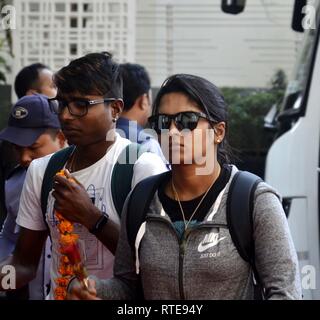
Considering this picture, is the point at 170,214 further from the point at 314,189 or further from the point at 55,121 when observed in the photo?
the point at 314,189

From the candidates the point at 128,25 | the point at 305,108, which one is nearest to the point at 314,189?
the point at 305,108

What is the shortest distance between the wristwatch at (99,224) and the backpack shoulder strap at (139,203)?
0.25m

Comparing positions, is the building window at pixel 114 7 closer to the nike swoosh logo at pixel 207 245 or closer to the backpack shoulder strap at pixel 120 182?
the backpack shoulder strap at pixel 120 182

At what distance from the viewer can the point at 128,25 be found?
1143 centimetres

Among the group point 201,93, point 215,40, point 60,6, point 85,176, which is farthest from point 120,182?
point 215,40

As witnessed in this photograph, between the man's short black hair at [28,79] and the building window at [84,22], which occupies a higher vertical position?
the building window at [84,22]

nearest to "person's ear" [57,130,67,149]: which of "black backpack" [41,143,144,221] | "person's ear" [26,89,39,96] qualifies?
"black backpack" [41,143,144,221]

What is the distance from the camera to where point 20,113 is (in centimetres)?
439

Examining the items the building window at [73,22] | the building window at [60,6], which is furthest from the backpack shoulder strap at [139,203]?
the building window at [60,6]

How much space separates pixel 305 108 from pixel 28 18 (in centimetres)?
544

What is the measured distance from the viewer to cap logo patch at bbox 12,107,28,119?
438 centimetres

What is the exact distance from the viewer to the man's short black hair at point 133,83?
5.62 metres

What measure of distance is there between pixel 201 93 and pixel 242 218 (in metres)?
0.47

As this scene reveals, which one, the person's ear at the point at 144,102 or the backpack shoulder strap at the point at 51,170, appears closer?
the backpack shoulder strap at the point at 51,170
